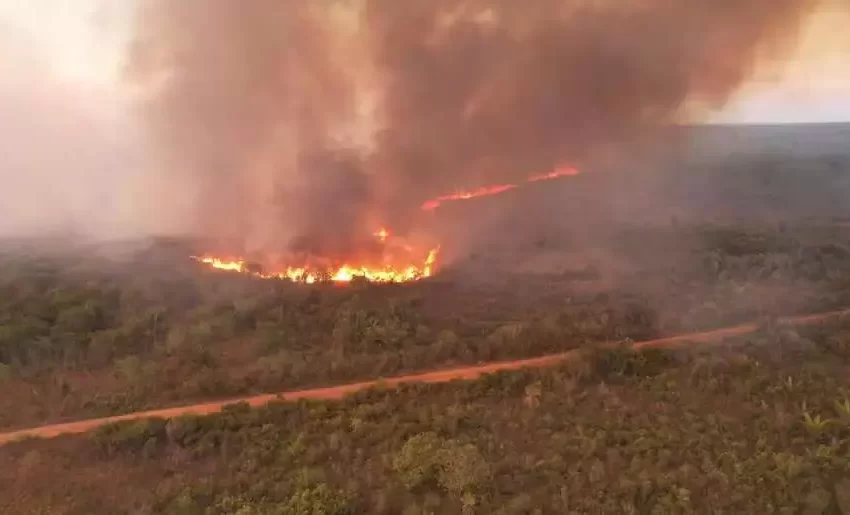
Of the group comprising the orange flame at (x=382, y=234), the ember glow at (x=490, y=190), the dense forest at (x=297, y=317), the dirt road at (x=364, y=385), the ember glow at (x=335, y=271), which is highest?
the ember glow at (x=490, y=190)

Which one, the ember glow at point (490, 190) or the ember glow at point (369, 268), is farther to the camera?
the ember glow at point (490, 190)

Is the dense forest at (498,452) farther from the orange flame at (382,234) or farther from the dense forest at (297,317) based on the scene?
the orange flame at (382,234)

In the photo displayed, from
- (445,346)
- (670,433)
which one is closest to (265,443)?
(445,346)

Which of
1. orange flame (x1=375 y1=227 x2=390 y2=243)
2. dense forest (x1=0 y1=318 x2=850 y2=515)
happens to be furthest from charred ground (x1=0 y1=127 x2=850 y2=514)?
orange flame (x1=375 y1=227 x2=390 y2=243)

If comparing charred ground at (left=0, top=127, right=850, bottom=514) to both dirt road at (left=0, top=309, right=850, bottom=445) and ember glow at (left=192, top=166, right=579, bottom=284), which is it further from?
ember glow at (left=192, top=166, right=579, bottom=284)

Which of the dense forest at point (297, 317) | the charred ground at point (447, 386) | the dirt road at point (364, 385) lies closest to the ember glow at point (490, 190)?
the charred ground at point (447, 386)

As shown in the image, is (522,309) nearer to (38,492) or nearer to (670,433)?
(670,433)
